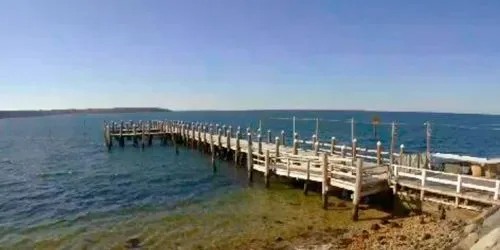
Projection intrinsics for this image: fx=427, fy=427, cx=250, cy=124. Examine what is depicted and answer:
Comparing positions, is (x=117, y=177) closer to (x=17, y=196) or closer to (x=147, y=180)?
(x=147, y=180)

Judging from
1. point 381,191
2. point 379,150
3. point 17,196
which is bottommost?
point 17,196

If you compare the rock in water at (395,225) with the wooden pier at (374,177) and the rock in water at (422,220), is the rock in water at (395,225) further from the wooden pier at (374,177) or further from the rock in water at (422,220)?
the wooden pier at (374,177)

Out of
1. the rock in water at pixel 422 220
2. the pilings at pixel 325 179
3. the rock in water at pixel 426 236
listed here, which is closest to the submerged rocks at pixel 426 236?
the rock in water at pixel 426 236

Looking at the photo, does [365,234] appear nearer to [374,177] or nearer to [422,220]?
[422,220]

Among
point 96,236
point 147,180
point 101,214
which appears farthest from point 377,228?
point 147,180

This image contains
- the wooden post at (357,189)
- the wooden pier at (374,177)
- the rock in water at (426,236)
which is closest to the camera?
the rock in water at (426,236)

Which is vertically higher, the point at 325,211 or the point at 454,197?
the point at 454,197

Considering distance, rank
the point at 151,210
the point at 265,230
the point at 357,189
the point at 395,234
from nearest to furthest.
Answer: the point at 395,234 < the point at 265,230 < the point at 357,189 < the point at 151,210

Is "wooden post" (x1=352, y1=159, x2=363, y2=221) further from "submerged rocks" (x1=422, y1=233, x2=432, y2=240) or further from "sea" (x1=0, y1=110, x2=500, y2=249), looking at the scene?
"submerged rocks" (x1=422, y1=233, x2=432, y2=240)

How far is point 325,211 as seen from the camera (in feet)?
54.3

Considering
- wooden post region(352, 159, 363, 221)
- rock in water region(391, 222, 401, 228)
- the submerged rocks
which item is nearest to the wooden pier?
wooden post region(352, 159, 363, 221)

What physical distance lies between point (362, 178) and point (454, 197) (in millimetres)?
3135

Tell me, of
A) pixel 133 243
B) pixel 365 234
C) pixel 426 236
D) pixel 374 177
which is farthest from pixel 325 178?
pixel 133 243

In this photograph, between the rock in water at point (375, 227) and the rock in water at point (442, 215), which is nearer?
the rock in water at point (375, 227)
